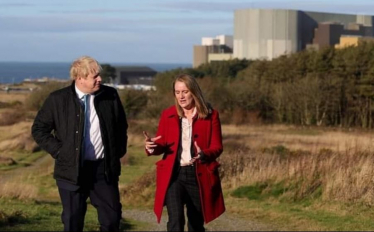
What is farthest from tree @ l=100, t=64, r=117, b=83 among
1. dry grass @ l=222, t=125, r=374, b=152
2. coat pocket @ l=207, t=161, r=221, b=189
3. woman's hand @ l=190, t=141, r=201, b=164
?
dry grass @ l=222, t=125, r=374, b=152

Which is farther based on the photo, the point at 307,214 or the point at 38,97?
the point at 38,97

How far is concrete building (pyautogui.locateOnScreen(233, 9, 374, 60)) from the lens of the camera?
3907 inches

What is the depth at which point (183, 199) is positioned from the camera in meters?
7.86

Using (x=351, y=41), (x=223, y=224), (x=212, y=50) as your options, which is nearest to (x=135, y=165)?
(x=223, y=224)

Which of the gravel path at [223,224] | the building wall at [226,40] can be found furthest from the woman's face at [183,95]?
the building wall at [226,40]

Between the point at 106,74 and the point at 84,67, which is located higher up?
the point at 84,67

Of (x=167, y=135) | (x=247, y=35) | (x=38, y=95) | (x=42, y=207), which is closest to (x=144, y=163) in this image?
(x=38, y=95)

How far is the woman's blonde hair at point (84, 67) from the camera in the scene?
290 inches

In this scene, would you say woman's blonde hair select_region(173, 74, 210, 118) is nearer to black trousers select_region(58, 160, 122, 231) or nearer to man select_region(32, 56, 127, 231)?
man select_region(32, 56, 127, 231)

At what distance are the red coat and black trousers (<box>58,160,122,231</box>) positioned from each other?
484 mm

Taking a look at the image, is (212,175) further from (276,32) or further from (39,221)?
(276,32)

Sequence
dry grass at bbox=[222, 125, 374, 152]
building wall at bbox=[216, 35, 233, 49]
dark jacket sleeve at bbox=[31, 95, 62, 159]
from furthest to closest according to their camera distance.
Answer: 1. building wall at bbox=[216, 35, 233, 49]
2. dry grass at bbox=[222, 125, 374, 152]
3. dark jacket sleeve at bbox=[31, 95, 62, 159]

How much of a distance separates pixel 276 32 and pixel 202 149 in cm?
9370

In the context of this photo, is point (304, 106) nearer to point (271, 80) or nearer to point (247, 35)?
point (271, 80)
